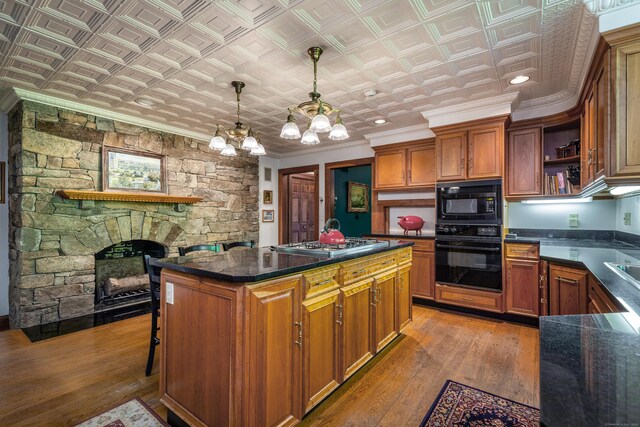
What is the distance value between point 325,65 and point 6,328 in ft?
14.4

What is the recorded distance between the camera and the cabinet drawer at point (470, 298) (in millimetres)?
3512

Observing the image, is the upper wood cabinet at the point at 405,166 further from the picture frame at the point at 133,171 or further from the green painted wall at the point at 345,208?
the picture frame at the point at 133,171

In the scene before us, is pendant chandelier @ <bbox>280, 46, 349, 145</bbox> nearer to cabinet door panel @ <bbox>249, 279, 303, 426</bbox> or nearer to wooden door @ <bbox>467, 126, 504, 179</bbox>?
cabinet door panel @ <bbox>249, 279, 303, 426</bbox>

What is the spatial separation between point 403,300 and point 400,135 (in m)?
2.57

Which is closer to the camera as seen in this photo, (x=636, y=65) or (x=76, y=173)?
(x=636, y=65)

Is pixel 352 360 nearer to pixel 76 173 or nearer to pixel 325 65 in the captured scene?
pixel 325 65

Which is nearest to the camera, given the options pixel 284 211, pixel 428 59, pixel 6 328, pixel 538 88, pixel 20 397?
pixel 20 397

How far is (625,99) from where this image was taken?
73.4 inches

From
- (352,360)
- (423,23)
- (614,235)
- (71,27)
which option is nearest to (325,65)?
(423,23)

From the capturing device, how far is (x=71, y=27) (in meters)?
2.13

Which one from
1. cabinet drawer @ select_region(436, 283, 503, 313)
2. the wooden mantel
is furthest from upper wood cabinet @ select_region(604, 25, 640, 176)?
the wooden mantel

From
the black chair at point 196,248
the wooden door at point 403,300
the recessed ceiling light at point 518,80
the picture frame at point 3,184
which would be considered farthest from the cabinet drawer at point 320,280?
the picture frame at point 3,184

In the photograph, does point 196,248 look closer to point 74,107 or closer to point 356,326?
point 356,326

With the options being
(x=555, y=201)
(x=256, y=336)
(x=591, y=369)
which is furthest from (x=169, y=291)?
(x=555, y=201)
